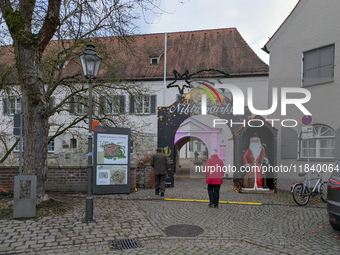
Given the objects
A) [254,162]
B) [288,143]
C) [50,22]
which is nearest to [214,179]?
[254,162]

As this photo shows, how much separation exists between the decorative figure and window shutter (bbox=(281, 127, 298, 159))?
1.23 meters

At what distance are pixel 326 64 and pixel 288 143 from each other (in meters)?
3.46

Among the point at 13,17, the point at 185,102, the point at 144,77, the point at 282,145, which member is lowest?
the point at 282,145

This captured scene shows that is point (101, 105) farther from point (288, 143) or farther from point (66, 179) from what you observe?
point (288, 143)

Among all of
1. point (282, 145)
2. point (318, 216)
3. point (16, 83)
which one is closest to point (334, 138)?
point (282, 145)

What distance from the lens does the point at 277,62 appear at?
1384 centimetres

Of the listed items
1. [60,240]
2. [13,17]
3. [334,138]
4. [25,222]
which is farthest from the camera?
[334,138]

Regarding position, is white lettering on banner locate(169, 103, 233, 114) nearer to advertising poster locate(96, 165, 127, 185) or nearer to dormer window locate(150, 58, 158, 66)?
advertising poster locate(96, 165, 127, 185)

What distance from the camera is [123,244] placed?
5.48 meters

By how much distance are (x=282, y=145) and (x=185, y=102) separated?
4544 millimetres

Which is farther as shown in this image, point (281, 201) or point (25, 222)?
point (281, 201)

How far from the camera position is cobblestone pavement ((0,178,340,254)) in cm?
524

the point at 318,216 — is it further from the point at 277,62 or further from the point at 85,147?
the point at 85,147

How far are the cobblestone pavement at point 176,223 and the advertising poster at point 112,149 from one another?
187 centimetres
